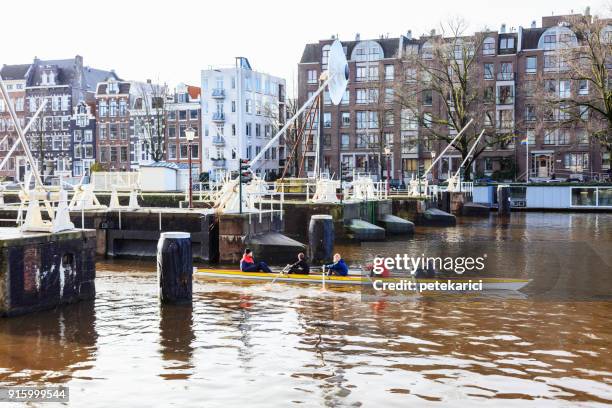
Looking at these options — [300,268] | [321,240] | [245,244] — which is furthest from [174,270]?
[321,240]

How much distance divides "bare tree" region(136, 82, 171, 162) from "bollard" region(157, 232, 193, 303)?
6902cm

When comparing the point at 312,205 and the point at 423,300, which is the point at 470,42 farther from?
the point at 423,300

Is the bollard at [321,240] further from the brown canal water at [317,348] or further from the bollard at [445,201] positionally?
the bollard at [445,201]

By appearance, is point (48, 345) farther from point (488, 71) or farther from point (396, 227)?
point (488, 71)

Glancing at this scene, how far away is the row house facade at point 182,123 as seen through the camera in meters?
91.7

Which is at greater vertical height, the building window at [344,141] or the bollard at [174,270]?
the building window at [344,141]

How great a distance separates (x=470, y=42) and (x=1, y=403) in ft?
226

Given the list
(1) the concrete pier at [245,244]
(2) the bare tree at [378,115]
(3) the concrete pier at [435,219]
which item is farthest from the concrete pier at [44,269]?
(2) the bare tree at [378,115]

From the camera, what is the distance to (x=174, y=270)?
19.5m

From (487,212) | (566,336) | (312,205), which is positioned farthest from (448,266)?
(487,212)

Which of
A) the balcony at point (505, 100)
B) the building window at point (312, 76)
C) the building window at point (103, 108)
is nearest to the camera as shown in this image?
the balcony at point (505, 100)

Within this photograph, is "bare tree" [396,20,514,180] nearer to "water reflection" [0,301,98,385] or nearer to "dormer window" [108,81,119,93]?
"dormer window" [108,81,119,93]

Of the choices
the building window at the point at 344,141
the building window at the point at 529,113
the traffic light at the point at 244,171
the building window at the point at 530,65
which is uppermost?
the building window at the point at 530,65

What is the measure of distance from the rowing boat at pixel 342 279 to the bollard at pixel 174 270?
4.19m
